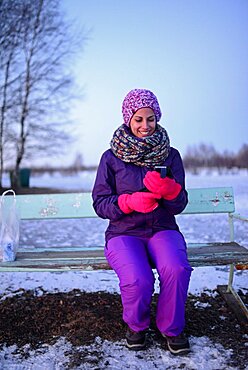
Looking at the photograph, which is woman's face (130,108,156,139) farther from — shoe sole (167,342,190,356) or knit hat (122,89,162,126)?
shoe sole (167,342,190,356)

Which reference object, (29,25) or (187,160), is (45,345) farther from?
(187,160)

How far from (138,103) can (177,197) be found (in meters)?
0.77

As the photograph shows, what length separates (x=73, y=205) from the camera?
3.70 metres

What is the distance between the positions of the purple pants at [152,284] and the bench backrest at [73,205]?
1058 mm

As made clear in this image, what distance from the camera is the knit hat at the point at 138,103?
2924 mm

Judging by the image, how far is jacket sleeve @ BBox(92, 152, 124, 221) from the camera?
275cm

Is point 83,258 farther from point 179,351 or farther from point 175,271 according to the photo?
point 179,351

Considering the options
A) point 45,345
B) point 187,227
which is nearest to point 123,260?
point 45,345

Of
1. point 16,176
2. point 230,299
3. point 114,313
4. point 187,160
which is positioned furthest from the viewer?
point 187,160

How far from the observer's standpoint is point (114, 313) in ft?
10.8

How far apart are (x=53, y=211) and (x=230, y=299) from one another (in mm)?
1825

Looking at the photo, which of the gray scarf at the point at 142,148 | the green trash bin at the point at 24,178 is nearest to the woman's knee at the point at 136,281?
the gray scarf at the point at 142,148

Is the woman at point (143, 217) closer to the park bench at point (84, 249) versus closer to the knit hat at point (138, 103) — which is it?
the knit hat at point (138, 103)

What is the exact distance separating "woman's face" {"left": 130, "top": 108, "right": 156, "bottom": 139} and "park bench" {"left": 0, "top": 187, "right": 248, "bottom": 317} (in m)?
0.97
